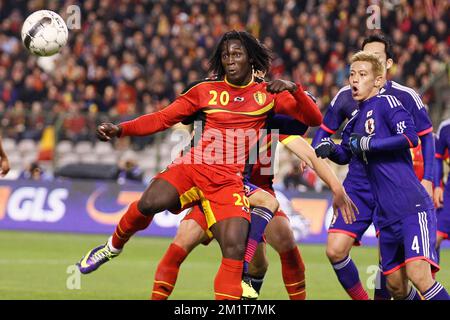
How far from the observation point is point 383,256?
25.9 ft

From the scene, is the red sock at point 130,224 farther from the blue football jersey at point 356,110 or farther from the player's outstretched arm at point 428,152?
the player's outstretched arm at point 428,152

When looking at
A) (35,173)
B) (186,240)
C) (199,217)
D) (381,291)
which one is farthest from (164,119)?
(35,173)

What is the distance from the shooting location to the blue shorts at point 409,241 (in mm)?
7477

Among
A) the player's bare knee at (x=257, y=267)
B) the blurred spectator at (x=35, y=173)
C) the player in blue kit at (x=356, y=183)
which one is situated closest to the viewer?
the player in blue kit at (x=356, y=183)

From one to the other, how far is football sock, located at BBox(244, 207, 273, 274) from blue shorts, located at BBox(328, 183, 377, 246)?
62cm

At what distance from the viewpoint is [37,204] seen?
18781 mm

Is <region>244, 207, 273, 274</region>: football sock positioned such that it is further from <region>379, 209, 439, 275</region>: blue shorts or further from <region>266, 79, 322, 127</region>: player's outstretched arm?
<region>379, 209, 439, 275</region>: blue shorts

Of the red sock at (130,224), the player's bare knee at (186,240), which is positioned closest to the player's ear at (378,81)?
the player's bare knee at (186,240)

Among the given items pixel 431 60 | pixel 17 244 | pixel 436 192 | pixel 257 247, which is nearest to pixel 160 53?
pixel 431 60

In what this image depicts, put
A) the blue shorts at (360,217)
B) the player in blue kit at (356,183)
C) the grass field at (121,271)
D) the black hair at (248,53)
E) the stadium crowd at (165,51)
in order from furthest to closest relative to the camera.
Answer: the stadium crowd at (165,51)
the grass field at (121,271)
the blue shorts at (360,217)
the player in blue kit at (356,183)
the black hair at (248,53)

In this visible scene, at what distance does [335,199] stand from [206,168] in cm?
114

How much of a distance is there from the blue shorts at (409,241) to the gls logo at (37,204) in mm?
11503

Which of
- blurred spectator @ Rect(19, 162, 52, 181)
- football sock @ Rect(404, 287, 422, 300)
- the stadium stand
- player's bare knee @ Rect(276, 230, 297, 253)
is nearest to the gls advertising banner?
blurred spectator @ Rect(19, 162, 52, 181)
